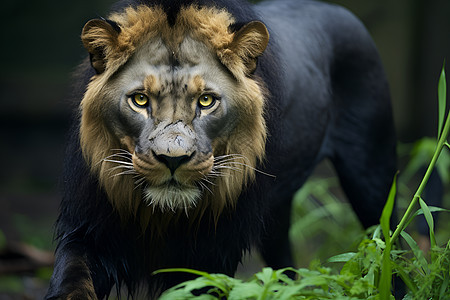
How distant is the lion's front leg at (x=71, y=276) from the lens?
2678 mm

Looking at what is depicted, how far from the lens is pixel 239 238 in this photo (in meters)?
3.22

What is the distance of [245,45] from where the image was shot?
9.53 feet

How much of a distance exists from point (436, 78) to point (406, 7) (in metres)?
0.95

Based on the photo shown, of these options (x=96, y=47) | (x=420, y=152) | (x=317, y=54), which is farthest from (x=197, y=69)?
(x=420, y=152)

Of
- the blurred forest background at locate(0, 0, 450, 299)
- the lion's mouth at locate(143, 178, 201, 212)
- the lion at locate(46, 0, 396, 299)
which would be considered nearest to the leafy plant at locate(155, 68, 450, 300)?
the lion's mouth at locate(143, 178, 201, 212)

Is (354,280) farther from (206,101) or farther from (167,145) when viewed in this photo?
(206,101)

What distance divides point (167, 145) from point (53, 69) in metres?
5.91

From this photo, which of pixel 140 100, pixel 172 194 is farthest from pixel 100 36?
pixel 172 194

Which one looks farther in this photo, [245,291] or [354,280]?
[354,280]

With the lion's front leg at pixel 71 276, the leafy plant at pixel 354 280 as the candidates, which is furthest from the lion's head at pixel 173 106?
the leafy plant at pixel 354 280

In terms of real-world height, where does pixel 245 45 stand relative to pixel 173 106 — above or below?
above

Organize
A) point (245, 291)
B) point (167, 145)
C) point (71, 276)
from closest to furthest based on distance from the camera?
point (245, 291) → point (167, 145) → point (71, 276)

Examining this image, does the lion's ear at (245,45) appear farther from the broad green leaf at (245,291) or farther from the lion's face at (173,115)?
the broad green leaf at (245,291)

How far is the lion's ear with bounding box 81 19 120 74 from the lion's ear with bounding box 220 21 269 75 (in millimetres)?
477
